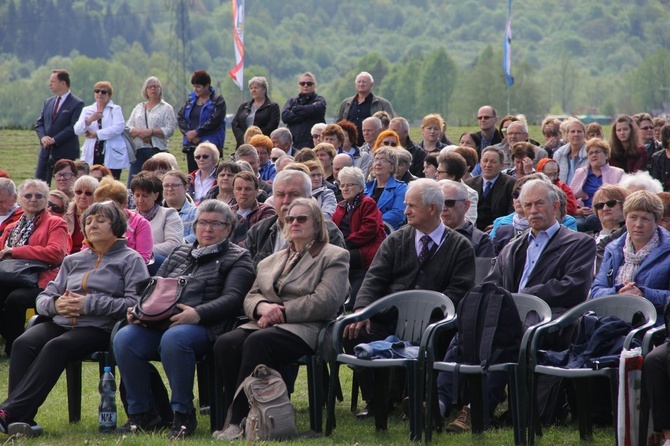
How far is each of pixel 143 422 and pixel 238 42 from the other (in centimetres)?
1855

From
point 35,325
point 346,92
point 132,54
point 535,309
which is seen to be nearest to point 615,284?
point 535,309

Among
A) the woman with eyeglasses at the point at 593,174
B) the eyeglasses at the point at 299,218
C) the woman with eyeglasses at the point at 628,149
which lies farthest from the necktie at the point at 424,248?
the woman with eyeglasses at the point at 628,149

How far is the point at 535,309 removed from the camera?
247 inches

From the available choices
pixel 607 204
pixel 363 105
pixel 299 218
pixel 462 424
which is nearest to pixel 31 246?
pixel 299 218

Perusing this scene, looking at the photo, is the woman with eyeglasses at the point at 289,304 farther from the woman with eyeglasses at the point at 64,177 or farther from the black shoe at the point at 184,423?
the woman with eyeglasses at the point at 64,177

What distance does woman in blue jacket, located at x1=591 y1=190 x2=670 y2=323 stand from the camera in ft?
20.8

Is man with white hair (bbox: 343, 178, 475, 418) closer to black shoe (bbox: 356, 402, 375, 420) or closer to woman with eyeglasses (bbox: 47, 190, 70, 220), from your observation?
black shoe (bbox: 356, 402, 375, 420)

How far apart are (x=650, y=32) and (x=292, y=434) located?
Result: 14627 cm

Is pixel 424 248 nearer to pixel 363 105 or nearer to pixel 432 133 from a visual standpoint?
pixel 432 133

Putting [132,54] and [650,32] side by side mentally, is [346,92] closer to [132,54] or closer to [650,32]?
[132,54]

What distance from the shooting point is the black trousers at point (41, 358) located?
654 cm

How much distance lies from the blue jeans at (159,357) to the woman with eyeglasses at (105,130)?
7.29 m

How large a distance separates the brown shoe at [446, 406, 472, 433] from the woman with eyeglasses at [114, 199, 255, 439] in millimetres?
1596

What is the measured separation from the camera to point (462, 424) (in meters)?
6.25
